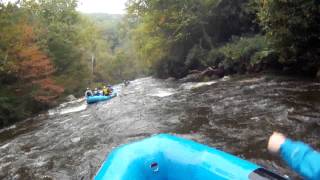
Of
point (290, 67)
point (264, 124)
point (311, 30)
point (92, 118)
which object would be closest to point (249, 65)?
point (290, 67)

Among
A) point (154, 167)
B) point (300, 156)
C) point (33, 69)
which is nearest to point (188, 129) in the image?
point (154, 167)

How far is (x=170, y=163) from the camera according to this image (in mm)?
3701

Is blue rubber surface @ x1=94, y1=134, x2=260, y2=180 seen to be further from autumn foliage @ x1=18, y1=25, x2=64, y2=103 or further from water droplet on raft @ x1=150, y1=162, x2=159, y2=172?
autumn foliage @ x1=18, y1=25, x2=64, y2=103

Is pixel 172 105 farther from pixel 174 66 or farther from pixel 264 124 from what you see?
pixel 174 66

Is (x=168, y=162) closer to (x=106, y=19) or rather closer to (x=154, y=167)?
(x=154, y=167)

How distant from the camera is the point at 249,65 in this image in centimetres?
1814

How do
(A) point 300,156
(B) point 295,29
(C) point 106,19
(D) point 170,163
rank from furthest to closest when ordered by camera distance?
(C) point 106,19 < (B) point 295,29 < (D) point 170,163 < (A) point 300,156

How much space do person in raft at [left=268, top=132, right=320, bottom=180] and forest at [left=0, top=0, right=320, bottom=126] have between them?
9929 mm

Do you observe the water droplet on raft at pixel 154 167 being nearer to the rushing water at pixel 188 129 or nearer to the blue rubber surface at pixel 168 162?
the blue rubber surface at pixel 168 162

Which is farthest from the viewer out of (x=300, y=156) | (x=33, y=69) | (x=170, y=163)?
(x=33, y=69)

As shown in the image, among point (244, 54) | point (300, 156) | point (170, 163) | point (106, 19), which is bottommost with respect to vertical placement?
point (244, 54)

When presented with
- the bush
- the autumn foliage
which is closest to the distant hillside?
the autumn foliage

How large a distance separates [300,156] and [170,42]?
25.8m

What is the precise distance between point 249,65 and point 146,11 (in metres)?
12.7
